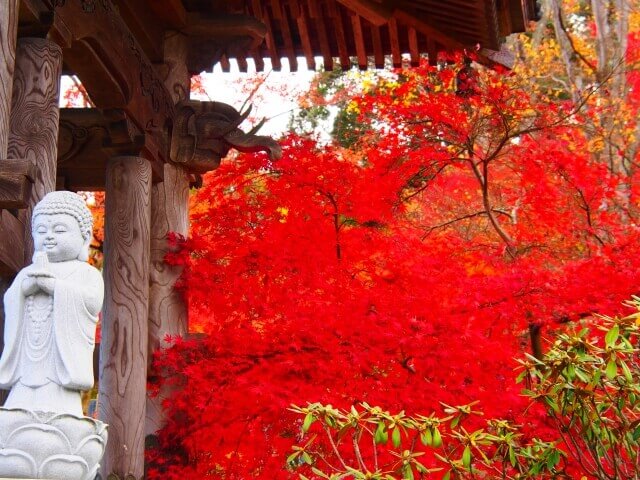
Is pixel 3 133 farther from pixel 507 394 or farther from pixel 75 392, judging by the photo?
pixel 507 394

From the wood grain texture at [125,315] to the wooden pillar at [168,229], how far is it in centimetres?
43

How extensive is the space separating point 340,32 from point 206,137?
5.76 ft

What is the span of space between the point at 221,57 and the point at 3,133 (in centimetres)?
470

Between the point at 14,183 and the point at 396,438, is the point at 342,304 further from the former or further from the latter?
the point at 14,183

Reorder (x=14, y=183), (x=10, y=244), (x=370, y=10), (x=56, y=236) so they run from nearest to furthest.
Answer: (x=56, y=236) < (x=14, y=183) < (x=10, y=244) < (x=370, y=10)

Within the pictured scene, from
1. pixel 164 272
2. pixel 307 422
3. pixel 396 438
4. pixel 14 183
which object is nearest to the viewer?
pixel 14 183

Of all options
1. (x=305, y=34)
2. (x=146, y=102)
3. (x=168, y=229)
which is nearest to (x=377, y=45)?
(x=305, y=34)

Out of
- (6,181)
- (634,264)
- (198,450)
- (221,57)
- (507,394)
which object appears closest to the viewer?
(6,181)

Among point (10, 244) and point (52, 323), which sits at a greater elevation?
point (10, 244)

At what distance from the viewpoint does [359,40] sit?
8.97 metres

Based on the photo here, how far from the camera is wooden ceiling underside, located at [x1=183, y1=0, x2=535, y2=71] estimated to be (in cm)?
778

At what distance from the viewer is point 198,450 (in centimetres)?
755

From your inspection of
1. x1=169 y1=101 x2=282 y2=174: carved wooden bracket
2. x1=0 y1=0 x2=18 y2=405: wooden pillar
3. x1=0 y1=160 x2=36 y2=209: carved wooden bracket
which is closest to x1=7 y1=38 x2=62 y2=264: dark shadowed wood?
x1=0 y1=0 x2=18 y2=405: wooden pillar

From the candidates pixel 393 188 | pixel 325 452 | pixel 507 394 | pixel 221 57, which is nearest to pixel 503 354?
pixel 507 394
